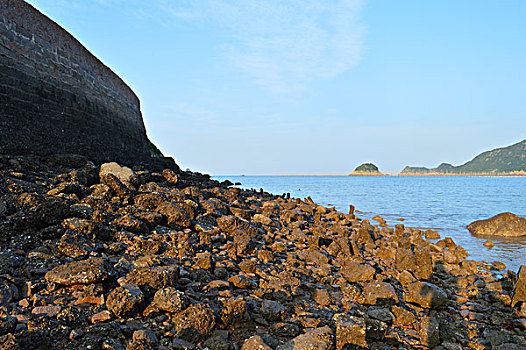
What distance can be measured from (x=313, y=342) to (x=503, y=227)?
48.7ft

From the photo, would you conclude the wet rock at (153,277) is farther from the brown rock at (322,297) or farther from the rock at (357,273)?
the rock at (357,273)

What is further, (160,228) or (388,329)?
(160,228)

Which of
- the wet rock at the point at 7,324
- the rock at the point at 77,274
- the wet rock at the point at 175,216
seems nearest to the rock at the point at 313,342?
the rock at the point at 77,274

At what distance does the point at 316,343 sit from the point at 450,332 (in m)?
2.45

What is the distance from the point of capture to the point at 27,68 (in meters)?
11.1

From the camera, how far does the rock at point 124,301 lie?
3535 millimetres

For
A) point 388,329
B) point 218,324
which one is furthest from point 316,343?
point 388,329

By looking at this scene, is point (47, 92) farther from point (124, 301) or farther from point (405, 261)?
point (405, 261)

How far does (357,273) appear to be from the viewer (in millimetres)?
6000

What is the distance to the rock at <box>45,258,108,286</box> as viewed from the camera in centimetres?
385

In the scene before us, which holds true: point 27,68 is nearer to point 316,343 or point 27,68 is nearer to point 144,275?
point 144,275

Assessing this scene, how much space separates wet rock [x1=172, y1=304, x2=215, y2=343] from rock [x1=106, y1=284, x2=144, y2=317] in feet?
1.48

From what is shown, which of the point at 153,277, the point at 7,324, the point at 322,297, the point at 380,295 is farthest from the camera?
the point at 380,295

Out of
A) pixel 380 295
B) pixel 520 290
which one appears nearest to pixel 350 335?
pixel 380 295
